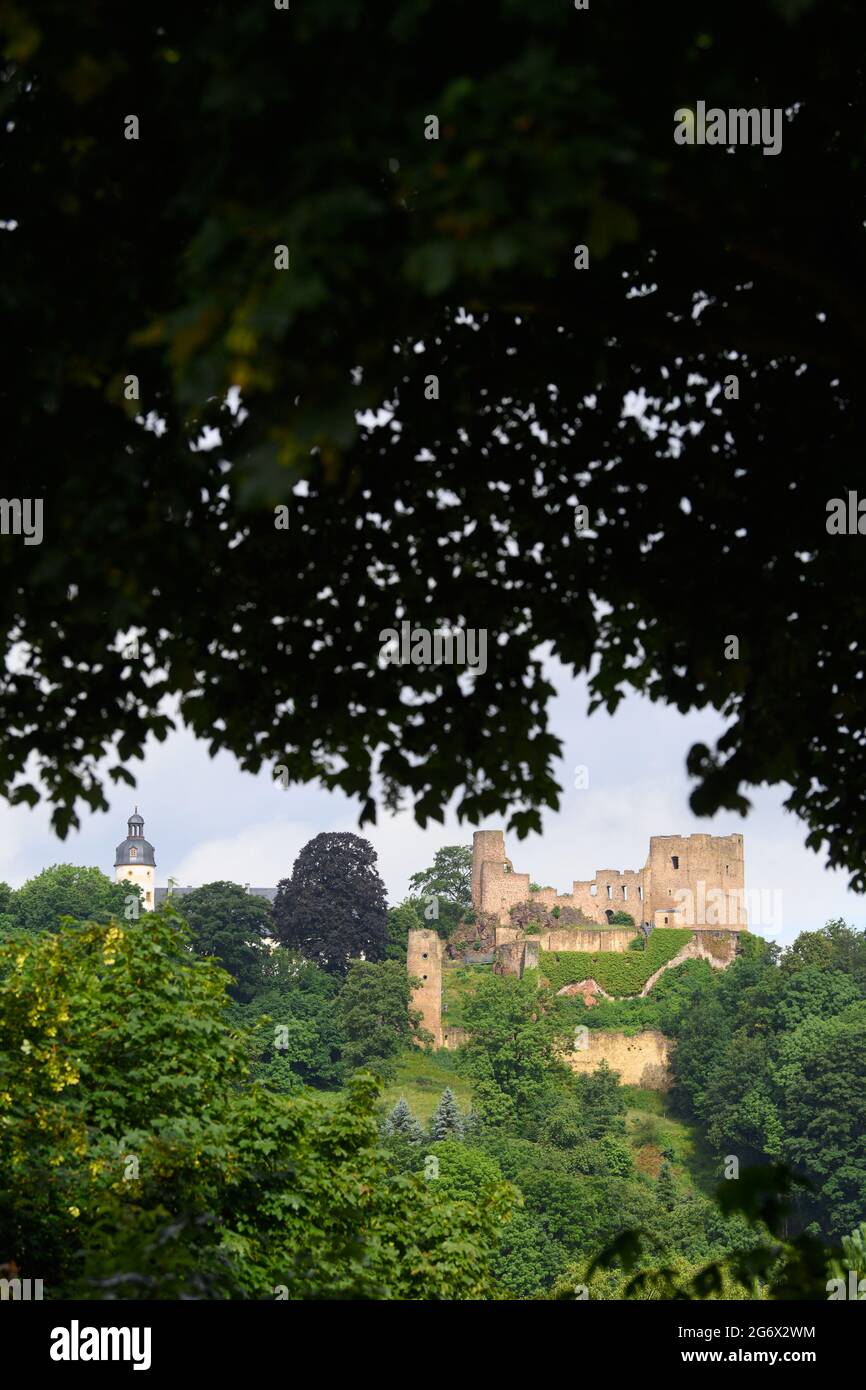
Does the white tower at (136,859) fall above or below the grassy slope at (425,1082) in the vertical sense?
above

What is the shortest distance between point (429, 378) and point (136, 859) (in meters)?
138

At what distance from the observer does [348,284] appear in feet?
18.1

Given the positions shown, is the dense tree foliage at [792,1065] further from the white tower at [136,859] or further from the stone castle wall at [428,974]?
the white tower at [136,859]

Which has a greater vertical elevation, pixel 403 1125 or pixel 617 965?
pixel 617 965

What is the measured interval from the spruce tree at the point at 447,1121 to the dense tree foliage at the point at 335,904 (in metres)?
28.8

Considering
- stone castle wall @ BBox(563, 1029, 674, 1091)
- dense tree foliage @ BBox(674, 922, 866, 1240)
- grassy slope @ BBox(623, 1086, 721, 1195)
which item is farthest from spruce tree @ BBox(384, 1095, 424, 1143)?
stone castle wall @ BBox(563, 1029, 674, 1091)

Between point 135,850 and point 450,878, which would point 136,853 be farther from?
point 450,878

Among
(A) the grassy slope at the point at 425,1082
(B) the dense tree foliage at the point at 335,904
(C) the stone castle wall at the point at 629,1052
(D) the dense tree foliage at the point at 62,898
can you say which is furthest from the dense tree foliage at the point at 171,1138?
(D) the dense tree foliage at the point at 62,898

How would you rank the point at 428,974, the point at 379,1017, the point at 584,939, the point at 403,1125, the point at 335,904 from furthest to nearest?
the point at 335,904 < the point at 584,939 < the point at 428,974 < the point at 379,1017 < the point at 403,1125

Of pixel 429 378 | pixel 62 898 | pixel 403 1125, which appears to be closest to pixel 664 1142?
pixel 403 1125

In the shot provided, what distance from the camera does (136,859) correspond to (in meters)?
144

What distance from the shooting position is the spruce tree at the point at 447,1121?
76.9 meters

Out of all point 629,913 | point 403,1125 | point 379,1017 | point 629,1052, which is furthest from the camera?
point 629,913

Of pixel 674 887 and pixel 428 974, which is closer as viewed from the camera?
pixel 428 974
